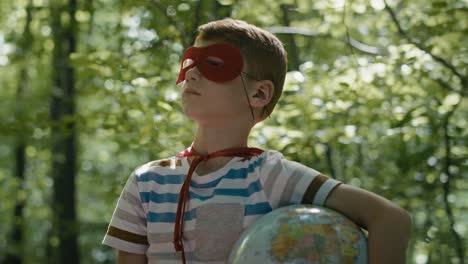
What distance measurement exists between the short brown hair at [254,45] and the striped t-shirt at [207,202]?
31 cm

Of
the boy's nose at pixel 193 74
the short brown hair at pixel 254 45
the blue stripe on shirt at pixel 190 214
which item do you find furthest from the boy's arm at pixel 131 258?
the short brown hair at pixel 254 45

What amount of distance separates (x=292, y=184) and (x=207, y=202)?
293 mm

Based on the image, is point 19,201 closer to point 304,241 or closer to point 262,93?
point 262,93

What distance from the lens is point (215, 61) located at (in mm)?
2639

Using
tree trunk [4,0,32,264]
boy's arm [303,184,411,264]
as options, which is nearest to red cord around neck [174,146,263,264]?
boy's arm [303,184,411,264]

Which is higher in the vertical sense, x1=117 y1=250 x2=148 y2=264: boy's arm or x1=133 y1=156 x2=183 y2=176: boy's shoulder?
x1=133 y1=156 x2=183 y2=176: boy's shoulder

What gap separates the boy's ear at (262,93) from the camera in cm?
270

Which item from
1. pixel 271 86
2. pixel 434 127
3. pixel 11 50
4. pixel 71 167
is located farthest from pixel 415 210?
pixel 11 50

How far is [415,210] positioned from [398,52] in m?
1.66

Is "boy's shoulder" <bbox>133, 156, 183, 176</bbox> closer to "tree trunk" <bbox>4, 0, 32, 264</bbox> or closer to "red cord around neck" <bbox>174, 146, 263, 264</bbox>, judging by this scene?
"red cord around neck" <bbox>174, 146, 263, 264</bbox>

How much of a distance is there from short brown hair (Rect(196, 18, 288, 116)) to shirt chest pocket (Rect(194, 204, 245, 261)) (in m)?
0.52

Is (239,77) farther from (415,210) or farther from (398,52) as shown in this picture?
(415,210)

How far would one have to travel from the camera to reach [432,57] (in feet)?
17.9

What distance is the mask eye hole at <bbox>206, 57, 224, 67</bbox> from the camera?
8.62 ft
